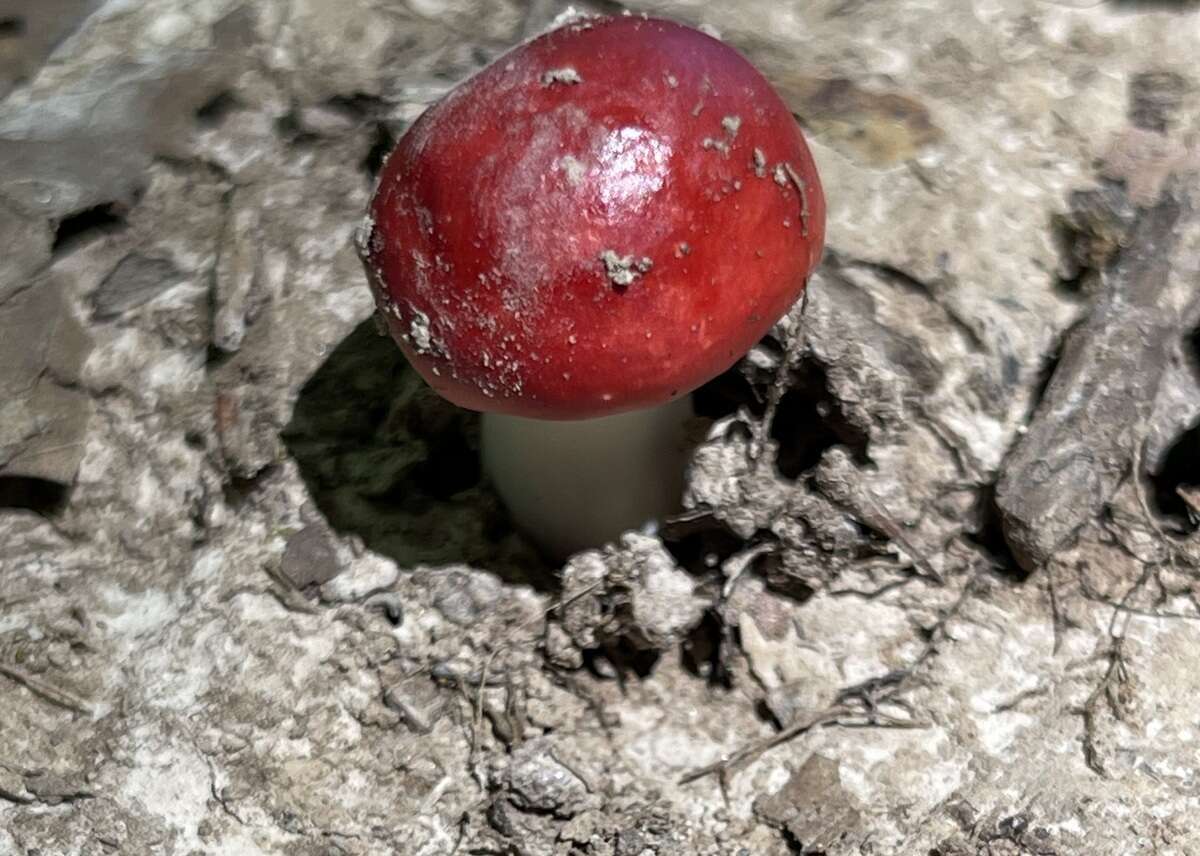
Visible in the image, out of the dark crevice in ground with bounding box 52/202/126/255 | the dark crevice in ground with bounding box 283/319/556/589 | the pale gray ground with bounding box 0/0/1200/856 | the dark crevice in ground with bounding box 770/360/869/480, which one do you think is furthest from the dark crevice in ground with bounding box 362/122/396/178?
the dark crevice in ground with bounding box 770/360/869/480

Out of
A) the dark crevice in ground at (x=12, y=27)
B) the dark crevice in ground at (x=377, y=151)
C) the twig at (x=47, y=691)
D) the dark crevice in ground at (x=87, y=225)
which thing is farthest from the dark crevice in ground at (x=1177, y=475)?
the dark crevice in ground at (x=12, y=27)

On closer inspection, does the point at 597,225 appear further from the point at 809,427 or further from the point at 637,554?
the point at 809,427

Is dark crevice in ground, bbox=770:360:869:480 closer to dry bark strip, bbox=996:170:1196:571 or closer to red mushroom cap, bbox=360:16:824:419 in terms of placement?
dry bark strip, bbox=996:170:1196:571

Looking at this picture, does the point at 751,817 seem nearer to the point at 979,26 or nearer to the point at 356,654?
the point at 356,654

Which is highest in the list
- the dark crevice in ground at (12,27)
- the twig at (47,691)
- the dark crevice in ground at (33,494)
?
the dark crevice in ground at (12,27)

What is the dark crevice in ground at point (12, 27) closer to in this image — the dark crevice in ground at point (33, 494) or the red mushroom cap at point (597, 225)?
the dark crevice in ground at point (33, 494)

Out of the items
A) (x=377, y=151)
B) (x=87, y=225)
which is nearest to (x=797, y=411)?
(x=377, y=151)

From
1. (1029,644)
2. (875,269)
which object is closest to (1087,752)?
(1029,644)
